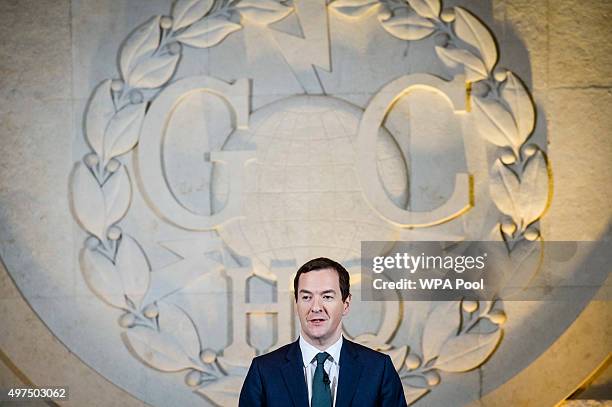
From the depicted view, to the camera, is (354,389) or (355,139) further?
(355,139)

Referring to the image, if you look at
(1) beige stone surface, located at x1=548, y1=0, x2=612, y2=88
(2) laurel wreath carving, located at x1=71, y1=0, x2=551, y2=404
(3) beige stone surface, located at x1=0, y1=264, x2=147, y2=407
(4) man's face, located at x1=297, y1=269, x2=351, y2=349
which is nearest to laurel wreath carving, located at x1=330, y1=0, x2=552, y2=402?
(2) laurel wreath carving, located at x1=71, y1=0, x2=551, y2=404

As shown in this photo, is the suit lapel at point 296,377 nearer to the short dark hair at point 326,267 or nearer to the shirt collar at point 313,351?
the shirt collar at point 313,351

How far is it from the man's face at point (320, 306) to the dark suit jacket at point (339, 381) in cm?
7

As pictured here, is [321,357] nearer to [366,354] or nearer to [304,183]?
[366,354]

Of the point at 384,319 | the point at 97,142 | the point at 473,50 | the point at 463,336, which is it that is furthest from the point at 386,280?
the point at 97,142

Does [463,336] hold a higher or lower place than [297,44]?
lower

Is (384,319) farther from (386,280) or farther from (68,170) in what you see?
(68,170)

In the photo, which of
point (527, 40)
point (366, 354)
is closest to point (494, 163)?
point (527, 40)

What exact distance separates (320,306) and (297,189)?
1821mm

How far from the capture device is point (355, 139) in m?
4.09

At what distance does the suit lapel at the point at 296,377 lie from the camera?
232 centimetres

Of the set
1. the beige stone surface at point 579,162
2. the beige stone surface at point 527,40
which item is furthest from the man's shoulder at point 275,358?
the beige stone surface at point 527,40

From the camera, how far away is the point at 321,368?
92.7 inches

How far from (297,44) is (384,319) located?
1351mm
